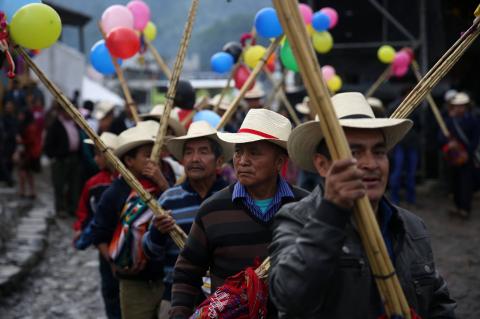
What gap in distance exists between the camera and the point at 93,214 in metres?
5.88

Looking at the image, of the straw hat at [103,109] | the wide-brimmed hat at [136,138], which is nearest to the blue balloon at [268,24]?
the wide-brimmed hat at [136,138]

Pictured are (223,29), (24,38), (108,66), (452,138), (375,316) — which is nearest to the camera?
(375,316)

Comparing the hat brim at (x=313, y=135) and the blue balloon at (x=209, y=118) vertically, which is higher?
the hat brim at (x=313, y=135)

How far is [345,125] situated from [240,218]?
113 cm

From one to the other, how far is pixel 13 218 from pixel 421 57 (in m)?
9.08

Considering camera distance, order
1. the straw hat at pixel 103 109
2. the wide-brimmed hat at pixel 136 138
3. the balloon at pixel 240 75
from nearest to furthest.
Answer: the wide-brimmed hat at pixel 136 138 < the balloon at pixel 240 75 < the straw hat at pixel 103 109

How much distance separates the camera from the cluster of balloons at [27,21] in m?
3.77

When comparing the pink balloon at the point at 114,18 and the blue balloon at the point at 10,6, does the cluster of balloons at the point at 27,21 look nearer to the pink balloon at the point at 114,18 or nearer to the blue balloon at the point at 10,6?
the blue balloon at the point at 10,6

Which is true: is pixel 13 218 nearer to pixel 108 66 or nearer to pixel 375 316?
pixel 108 66

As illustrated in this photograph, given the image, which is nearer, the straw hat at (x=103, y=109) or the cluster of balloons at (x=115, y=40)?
the cluster of balloons at (x=115, y=40)

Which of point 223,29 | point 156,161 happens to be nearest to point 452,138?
point 156,161

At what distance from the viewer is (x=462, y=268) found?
7.88 metres

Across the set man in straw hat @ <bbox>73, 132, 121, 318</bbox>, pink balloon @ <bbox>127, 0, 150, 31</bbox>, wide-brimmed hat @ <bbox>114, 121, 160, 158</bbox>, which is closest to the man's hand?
wide-brimmed hat @ <bbox>114, 121, 160, 158</bbox>

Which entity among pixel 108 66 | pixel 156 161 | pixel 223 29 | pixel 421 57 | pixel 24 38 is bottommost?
pixel 223 29
